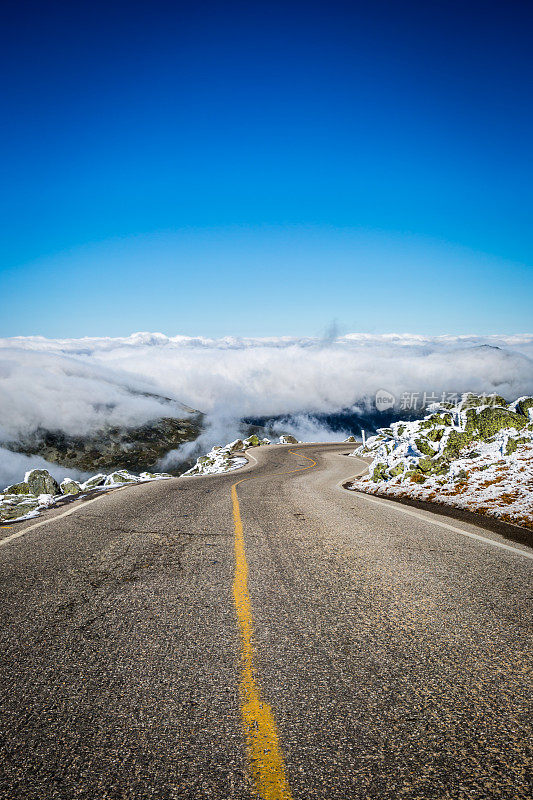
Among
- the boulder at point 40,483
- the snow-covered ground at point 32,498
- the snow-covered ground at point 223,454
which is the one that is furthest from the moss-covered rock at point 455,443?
the snow-covered ground at point 223,454

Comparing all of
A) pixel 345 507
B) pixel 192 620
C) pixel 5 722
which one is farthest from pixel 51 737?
pixel 345 507

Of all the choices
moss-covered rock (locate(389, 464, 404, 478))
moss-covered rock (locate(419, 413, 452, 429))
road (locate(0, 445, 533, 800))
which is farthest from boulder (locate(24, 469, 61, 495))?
moss-covered rock (locate(419, 413, 452, 429))

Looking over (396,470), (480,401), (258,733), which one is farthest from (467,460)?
(258,733)

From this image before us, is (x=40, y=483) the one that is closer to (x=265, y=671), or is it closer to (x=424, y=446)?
(x=424, y=446)

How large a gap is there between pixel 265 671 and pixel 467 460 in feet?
35.4

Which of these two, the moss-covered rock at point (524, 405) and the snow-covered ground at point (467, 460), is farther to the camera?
the moss-covered rock at point (524, 405)

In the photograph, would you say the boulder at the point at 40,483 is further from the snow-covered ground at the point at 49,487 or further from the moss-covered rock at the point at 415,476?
the moss-covered rock at the point at 415,476

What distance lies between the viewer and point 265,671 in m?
2.83

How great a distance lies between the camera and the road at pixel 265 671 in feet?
6.56

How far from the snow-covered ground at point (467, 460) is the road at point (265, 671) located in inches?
145

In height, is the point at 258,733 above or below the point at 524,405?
below

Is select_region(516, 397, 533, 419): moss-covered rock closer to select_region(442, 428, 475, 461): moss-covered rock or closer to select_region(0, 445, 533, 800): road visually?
select_region(442, 428, 475, 461): moss-covered rock

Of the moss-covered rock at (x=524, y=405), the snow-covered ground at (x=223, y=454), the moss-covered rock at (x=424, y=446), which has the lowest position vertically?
the snow-covered ground at (x=223, y=454)

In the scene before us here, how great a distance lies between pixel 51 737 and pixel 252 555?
322cm
